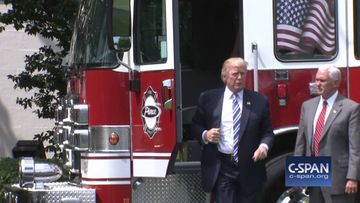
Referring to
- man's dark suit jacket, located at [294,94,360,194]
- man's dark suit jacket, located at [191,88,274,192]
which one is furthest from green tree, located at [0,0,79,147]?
man's dark suit jacket, located at [294,94,360,194]

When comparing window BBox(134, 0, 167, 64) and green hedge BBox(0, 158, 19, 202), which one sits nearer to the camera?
window BBox(134, 0, 167, 64)

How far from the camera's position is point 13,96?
667 inches

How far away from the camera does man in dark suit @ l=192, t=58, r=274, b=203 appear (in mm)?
A: 7879

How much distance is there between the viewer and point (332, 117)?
7.62 m

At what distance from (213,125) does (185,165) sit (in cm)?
93

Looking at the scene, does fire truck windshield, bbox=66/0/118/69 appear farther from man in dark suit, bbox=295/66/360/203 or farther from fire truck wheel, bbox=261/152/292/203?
man in dark suit, bbox=295/66/360/203

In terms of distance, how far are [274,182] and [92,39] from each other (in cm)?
233

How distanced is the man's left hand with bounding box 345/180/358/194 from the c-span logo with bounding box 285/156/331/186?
15cm

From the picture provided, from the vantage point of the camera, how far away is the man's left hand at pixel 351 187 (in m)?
7.50

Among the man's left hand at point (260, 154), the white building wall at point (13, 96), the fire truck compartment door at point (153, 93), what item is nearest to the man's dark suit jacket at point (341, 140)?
the man's left hand at point (260, 154)

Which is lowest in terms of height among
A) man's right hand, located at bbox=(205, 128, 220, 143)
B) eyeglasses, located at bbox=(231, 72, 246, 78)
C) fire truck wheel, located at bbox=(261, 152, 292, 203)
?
fire truck wheel, located at bbox=(261, 152, 292, 203)

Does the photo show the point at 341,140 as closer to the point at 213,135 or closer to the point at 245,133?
the point at 245,133

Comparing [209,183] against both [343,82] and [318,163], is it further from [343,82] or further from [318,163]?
[343,82]

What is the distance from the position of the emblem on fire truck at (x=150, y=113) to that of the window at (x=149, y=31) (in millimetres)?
315
